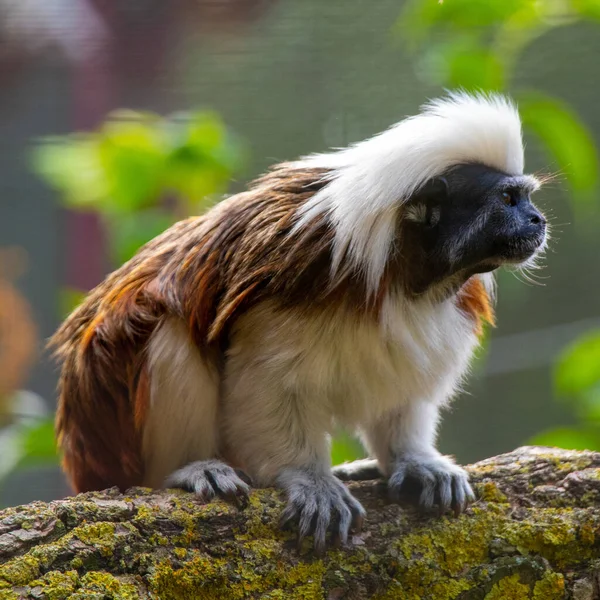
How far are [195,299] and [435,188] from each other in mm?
627

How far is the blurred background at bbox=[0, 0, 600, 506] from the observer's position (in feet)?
8.87

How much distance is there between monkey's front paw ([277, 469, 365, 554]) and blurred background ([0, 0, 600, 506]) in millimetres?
1028

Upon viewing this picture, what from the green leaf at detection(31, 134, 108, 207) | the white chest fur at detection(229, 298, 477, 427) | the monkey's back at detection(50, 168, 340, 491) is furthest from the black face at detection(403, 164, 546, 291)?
the green leaf at detection(31, 134, 108, 207)

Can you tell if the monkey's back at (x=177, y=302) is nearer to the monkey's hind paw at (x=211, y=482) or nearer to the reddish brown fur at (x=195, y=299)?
the reddish brown fur at (x=195, y=299)

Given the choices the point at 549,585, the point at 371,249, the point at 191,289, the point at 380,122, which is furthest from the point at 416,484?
the point at 380,122

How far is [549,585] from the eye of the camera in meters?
1.68

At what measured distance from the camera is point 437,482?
1.86 meters

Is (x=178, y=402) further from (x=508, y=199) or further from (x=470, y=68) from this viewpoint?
(x=470, y=68)

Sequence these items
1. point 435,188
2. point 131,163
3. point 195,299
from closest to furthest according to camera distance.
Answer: point 435,188, point 195,299, point 131,163

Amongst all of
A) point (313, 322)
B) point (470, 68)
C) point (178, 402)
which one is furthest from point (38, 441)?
point (470, 68)

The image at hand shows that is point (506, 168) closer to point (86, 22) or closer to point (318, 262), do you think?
point (318, 262)

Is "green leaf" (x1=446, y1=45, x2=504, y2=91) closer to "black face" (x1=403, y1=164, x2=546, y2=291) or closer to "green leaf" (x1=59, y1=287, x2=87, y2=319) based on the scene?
"black face" (x1=403, y1=164, x2=546, y2=291)

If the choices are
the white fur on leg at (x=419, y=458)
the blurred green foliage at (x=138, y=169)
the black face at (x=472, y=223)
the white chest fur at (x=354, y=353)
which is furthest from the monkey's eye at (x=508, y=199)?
the blurred green foliage at (x=138, y=169)

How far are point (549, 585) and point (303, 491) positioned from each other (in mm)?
534
